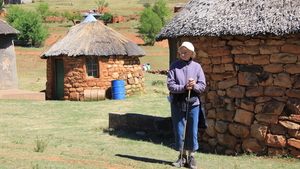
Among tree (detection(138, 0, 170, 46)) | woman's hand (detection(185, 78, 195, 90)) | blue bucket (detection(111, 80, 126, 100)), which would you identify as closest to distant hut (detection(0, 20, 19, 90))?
blue bucket (detection(111, 80, 126, 100))

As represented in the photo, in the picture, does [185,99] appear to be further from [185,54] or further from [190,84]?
[185,54]

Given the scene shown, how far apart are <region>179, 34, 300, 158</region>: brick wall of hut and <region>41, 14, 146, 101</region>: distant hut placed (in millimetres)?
9616

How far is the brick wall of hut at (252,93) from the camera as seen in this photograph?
6809 mm

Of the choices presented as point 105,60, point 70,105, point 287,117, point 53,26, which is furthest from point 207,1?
point 53,26

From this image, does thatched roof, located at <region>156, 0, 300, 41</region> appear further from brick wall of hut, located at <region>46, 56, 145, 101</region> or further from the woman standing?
brick wall of hut, located at <region>46, 56, 145, 101</region>

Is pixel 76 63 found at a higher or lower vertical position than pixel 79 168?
higher

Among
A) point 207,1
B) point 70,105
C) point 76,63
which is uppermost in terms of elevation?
point 207,1

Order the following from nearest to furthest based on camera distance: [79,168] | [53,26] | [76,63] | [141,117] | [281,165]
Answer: [79,168] < [281,165] < [141,117] < [76,63] < [53,26]

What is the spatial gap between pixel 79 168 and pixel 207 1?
170 inches

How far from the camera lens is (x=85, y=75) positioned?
17.1 metres

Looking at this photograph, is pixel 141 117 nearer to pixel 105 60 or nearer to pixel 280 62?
pixel 280 62

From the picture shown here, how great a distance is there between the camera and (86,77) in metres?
17.2

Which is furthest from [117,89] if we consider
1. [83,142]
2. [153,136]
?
[83,142]

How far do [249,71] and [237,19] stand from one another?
91 cm
